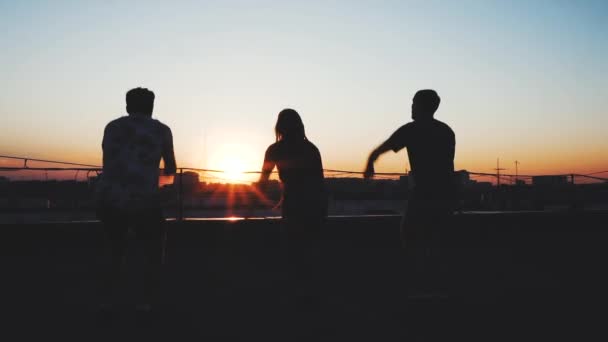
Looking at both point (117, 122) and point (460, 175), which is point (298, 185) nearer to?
point (117, 122)

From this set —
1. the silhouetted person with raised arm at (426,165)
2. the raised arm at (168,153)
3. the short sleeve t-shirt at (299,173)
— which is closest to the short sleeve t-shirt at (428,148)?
the silhouetted person with raised arm at (426,165)

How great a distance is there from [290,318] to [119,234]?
125cm

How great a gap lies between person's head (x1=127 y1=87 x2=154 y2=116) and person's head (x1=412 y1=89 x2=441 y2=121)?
1981mm

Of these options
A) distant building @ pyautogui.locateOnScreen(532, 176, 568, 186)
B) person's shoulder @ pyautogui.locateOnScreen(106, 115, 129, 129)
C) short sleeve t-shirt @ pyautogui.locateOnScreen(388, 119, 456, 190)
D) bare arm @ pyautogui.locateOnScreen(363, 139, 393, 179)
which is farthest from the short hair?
distant building @ pyautogui.locateOnScreen(532, 176, 568, 186)

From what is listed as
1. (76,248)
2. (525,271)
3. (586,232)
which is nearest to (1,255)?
(76,248)

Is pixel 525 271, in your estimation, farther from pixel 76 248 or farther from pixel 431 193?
pixel 76 248

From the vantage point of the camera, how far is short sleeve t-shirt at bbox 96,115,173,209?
3.57 m

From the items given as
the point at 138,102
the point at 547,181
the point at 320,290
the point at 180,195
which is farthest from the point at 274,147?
the point at 547,181

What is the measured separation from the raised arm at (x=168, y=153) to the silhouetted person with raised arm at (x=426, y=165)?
1.47 metres

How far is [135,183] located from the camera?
3588mm

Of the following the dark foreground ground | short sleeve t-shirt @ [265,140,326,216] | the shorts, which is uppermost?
short sleeve t-shirt @ [265,140,326,216]

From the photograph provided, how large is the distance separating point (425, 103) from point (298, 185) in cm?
116

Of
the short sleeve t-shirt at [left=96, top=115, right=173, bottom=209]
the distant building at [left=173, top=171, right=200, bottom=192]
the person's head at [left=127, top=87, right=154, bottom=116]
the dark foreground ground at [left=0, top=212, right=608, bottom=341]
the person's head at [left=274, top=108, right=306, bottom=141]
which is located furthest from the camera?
the distant building at [left=173, top=171, right=200, bottom=192]

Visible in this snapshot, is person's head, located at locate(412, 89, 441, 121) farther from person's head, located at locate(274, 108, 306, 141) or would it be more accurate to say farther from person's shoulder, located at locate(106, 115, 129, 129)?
person's shoulder, located at locate(106, 115, 129, 129)
